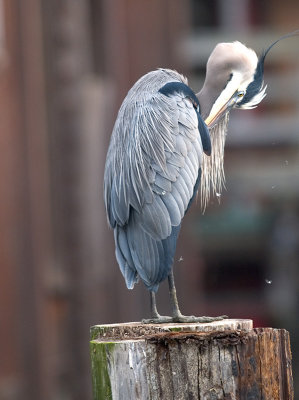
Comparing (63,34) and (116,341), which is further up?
(63,34)

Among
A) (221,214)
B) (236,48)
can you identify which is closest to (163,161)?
(236,48)

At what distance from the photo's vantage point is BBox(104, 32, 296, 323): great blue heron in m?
4.11

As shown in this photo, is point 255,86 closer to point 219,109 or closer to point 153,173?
point 219,109

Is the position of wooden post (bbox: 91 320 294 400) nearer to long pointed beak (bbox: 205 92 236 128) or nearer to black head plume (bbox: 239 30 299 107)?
long pointed beak (bbox: 205 92 236 128)

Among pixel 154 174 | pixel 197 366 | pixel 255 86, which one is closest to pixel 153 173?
pixel 154 174

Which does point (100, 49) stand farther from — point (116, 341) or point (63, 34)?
point (116, 341)

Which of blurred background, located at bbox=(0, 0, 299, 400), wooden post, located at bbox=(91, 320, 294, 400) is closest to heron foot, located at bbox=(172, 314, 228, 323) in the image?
wooden post, located at bbox=(91, 320, 294, 400)

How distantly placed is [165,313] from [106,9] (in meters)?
2.53

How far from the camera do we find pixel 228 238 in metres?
10.5

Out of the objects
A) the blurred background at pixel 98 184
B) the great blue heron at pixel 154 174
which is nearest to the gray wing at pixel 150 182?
the great blue heron at pixel 154 174

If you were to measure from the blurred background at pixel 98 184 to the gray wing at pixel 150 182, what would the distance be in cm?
450

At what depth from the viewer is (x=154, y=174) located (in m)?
4.13

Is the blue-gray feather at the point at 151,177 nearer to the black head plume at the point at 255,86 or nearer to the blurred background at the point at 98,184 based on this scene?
the black head plume at the point at 255,86

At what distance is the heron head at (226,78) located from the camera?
14.9 ft
